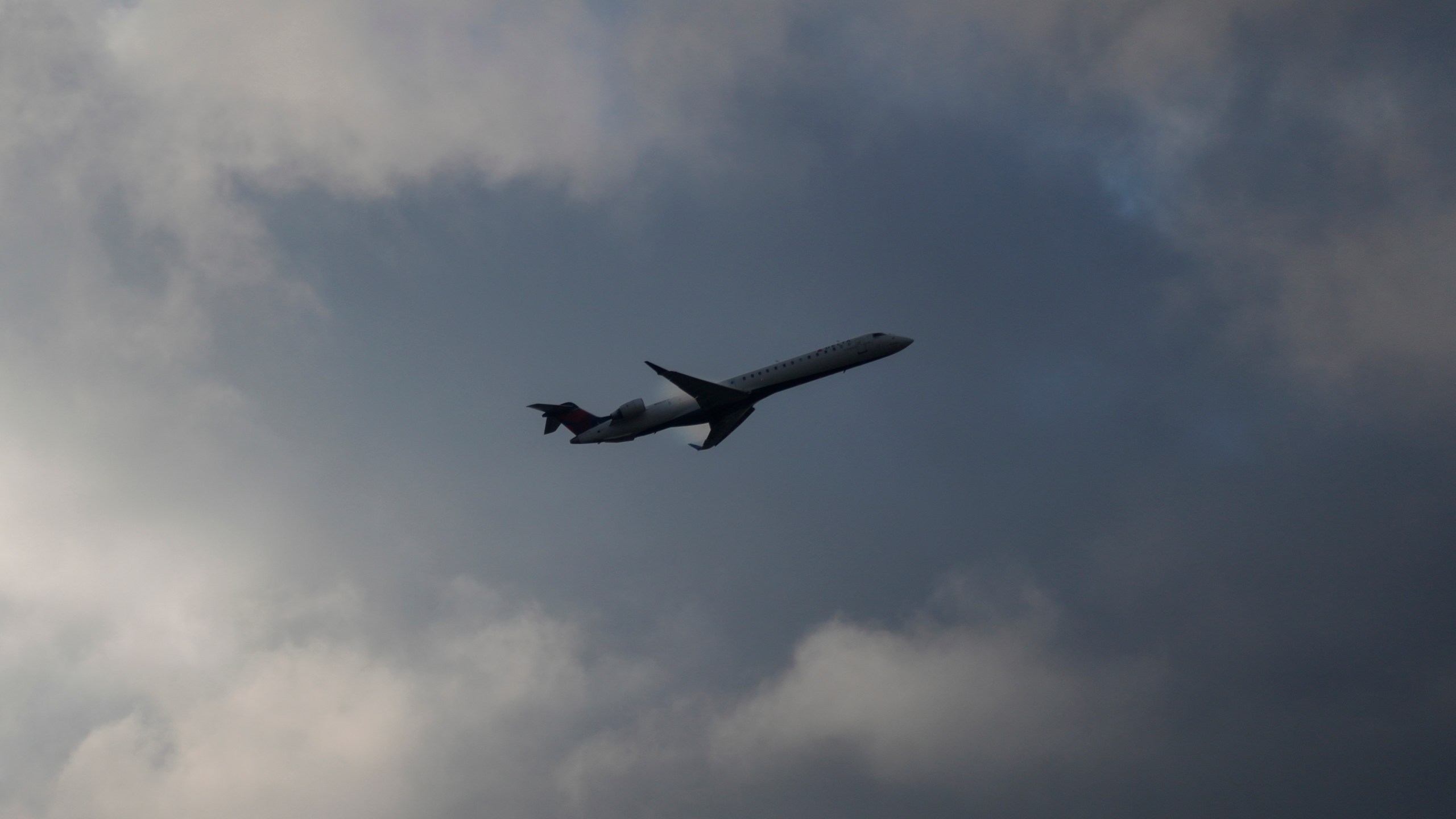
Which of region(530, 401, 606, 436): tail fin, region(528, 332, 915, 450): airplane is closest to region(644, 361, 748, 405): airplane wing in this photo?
region(528, 332, 915, 450): airplane

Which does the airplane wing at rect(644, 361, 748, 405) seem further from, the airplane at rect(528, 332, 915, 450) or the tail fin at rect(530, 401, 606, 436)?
the tail fin at rect(530, 401, 606, 436)

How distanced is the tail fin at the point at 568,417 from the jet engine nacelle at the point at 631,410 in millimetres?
8062

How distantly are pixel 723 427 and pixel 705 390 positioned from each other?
9.82 meters

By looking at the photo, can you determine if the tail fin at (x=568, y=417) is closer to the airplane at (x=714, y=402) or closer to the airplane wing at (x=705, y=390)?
the airplane at (x=714, y=402)

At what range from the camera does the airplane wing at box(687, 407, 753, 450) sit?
143125 mm

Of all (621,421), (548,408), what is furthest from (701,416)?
(548,408)

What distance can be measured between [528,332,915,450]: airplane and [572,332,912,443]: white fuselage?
0.06 m

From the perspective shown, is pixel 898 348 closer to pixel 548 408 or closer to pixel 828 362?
pixel 828 362

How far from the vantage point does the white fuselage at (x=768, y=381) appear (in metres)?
134

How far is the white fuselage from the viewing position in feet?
441

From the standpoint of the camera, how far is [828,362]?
442ft

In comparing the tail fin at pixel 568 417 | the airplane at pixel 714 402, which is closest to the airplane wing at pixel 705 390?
the airplane at pixel 714 402

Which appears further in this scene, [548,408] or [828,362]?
[548,408]

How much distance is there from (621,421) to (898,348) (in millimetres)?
32323
